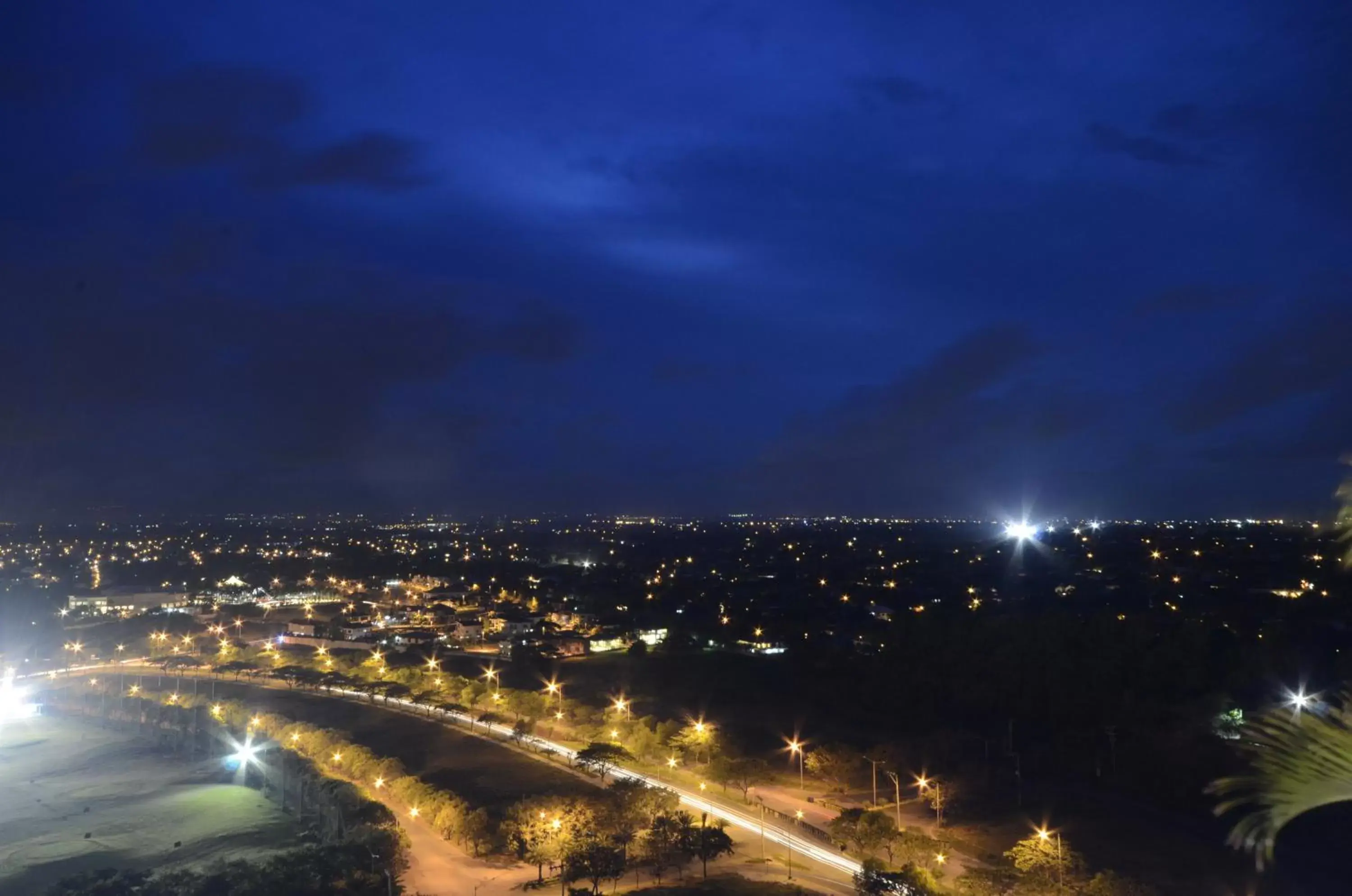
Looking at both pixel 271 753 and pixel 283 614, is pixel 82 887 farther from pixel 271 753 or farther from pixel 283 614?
pixel 283 614

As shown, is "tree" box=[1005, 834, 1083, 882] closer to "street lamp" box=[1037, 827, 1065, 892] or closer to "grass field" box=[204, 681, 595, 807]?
"street lamp" box=[1037, 827, 1065, 892]

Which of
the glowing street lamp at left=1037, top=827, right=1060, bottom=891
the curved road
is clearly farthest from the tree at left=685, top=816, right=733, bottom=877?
the glowing street lamp at left=1037, top=827, right=1060, bottom=891

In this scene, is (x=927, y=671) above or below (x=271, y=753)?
above

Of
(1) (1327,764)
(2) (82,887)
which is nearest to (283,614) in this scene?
(2) (82,887)

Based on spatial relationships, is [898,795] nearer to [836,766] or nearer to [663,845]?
[836,766]

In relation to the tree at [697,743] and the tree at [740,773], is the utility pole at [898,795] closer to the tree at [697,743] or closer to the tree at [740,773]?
the tree at [740,773]

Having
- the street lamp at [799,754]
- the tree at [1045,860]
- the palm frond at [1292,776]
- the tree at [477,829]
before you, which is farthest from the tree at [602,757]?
the palm frond at [1292,776]
